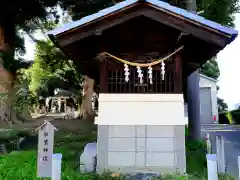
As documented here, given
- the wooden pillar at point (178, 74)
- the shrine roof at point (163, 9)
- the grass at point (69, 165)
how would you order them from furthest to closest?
the wooden pillar at point (178, 74)
the grass at point (69, 165)
the shrine roof at point (163, 9)

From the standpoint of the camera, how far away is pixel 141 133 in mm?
6551

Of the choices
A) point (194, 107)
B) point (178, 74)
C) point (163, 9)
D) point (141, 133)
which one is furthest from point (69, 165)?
point (194, 107)

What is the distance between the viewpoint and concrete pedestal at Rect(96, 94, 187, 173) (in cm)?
641

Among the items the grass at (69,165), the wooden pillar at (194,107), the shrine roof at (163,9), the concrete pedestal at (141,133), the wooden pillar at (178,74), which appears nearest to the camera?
the shrine roof at (163,9)

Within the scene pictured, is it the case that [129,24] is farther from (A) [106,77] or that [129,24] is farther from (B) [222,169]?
(B) [222,169]

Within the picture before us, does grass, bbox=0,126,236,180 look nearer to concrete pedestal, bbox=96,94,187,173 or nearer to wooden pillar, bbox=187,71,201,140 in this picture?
concrete pedestal, bbox=96,94,187,173

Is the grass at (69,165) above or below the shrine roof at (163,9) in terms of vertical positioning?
below

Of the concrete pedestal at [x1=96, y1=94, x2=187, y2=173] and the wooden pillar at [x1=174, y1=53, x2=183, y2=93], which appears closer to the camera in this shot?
the concrete pedestal at [x1=96, y1=94, x2=187, y2=173]

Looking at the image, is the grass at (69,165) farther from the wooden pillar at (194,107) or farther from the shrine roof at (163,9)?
the shrine roof at (163,9)

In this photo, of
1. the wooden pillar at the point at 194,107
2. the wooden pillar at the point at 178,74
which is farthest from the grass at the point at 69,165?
the wooden pillar at the point at 178,74

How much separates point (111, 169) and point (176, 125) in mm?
1992

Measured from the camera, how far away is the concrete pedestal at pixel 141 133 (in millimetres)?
6414

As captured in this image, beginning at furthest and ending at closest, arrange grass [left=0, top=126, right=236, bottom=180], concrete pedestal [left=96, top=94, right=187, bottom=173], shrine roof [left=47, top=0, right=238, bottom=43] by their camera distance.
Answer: concrete pedestal [left=96, top=94, right=187, bottom=173] < grass [left=0, top=126, right=236, bottom=180] < shrine roof [left=47, top=0, right=238, bottom=43]

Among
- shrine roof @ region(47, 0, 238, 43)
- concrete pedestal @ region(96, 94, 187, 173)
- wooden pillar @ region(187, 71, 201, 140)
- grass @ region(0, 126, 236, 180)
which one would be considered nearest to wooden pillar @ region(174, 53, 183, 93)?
concrete pedestal @ region(96, 94, 187, 173)
